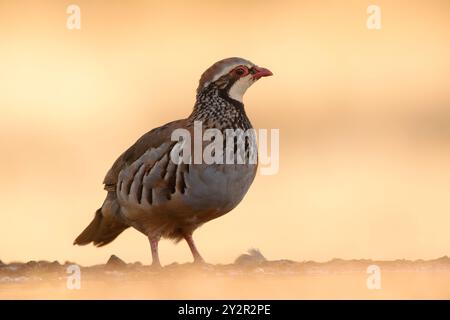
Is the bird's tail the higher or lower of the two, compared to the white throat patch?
lower

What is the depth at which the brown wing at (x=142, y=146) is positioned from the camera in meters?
9.48

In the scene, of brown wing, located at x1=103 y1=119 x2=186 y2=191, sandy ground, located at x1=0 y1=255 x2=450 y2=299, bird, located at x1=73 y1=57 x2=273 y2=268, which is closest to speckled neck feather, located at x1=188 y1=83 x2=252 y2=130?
bird, located at x1=73 y1=57 x2=273 y2=268

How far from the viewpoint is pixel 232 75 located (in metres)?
9.62

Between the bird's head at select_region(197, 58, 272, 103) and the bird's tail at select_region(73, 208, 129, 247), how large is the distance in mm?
1436

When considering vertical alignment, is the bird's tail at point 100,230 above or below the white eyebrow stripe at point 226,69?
below

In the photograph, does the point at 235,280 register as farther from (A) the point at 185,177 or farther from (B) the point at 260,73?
(B) the point at 260,73

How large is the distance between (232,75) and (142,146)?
3.02 feet

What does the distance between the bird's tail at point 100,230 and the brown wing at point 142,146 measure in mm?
300

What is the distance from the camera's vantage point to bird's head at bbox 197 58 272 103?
9586mm

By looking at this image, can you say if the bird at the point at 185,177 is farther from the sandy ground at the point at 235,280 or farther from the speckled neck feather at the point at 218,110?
the sandy ground at the point at 235,280

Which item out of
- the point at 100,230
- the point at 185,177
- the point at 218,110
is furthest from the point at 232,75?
the point at 100,230

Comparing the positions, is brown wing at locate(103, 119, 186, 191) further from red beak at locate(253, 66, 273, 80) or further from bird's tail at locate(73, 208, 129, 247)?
red beak at locate(253, 66, 273, 80)

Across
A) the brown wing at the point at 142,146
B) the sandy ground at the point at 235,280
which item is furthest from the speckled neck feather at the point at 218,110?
the sandy ground at the point at 235,280

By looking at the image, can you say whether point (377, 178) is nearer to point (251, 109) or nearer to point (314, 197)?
point (314, 197)
